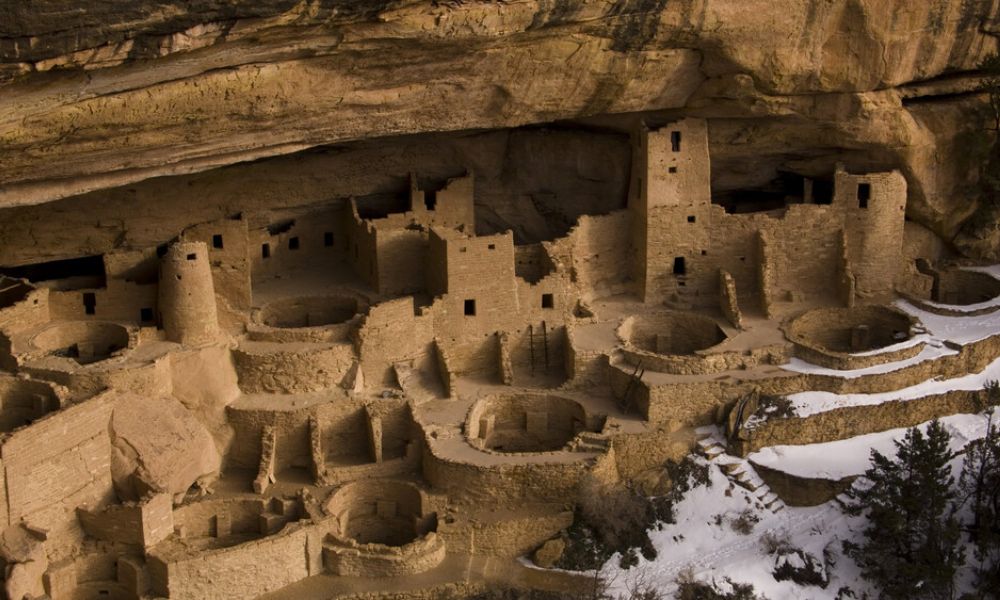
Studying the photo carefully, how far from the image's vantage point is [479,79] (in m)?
22.6

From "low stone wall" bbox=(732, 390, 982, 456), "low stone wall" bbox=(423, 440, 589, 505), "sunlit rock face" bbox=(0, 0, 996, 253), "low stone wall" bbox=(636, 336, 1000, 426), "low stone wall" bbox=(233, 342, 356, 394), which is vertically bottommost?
"low stone wall" bbox=(423, 440, 589, 505)

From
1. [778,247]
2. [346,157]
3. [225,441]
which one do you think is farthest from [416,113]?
[778,247]

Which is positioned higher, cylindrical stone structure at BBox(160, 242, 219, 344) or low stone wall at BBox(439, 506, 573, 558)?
cylindrical stone structure at BBox(160, 242, 219, 344)

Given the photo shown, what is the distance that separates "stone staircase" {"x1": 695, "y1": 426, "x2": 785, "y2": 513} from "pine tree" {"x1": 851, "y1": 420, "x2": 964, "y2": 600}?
55.7 inches

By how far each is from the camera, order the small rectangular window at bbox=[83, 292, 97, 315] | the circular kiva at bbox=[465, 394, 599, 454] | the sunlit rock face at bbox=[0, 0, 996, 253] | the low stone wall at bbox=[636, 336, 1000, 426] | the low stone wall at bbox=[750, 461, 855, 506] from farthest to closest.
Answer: the circular kiva at bbox=[465, 394, 599, 454] < the low stone wall at bbox=[636, 336, 1000, 426] < the small rectangular window at bbox=[83, 292, 97, 315] < the low stone wall at bbox=[750, 461, 855, 506] < the sunlit rock face at bbox=[0, 0, 996, 253]

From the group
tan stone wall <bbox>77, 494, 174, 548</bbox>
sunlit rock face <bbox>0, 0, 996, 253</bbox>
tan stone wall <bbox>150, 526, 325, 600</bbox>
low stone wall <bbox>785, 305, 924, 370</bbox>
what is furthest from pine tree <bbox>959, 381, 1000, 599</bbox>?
tan stone wall <bbox>77, 494, 174, 548</bbox>

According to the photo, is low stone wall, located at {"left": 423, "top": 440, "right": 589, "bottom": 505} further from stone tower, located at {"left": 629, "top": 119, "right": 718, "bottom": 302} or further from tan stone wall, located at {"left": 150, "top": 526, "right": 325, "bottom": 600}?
stone tower, located at {"left": 629, "top": 119, "right": 718, "bottom": 302}

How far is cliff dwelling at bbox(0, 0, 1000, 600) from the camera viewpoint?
20.5 m

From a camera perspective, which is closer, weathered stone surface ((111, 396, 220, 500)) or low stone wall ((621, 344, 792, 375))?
weathered stone surface ((111, 396, 220, 500))

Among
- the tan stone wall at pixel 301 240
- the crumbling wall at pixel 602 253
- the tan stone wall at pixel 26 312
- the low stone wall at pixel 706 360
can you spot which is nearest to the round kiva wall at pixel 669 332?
the crumbling wall at pixel 602 253

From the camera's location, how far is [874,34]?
24781 mm

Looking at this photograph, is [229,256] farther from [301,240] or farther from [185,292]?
[301,240]

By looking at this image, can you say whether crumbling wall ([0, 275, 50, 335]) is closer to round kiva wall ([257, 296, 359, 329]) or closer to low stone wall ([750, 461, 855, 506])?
round kiva wall ([257, 296, 359, 329])

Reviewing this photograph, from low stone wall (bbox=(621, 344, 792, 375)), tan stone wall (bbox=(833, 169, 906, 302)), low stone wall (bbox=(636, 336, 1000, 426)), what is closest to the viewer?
low stone wall (bbox=(636, 336, 1000, 426))
